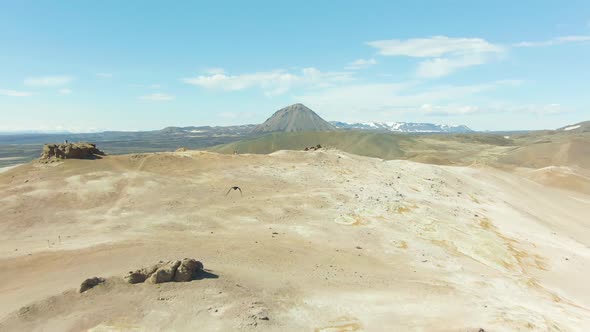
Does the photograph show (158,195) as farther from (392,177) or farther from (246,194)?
(392,177)

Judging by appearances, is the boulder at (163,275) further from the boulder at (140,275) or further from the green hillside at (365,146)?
the green hillside at (365,146)

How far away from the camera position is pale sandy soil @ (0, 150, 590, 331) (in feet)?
39.4

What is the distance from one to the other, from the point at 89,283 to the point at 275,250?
8.24 metres

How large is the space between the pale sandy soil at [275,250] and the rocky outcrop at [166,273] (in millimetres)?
367

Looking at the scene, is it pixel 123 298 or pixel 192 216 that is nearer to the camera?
pixel 123 298

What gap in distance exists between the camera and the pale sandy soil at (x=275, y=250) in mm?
12023

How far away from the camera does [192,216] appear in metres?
22.0

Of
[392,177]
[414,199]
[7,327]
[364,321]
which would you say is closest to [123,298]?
[7,327]

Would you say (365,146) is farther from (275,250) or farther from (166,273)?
(166,273)

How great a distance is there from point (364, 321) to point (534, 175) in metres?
67.8

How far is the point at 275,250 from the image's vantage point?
58.7ft

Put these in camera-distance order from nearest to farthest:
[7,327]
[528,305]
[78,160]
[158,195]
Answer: [7,327]
[528,305]
[158,195]
[78,160]

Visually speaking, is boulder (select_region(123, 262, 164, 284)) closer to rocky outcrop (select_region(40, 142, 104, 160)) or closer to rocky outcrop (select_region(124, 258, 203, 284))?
rocky outcrop (select_region(124, 258, 203, 284))

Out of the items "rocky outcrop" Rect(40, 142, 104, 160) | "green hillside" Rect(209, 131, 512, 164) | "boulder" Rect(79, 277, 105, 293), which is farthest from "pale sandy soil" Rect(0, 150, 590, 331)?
"green hillside" Rect(209, 131, 512, 164)
